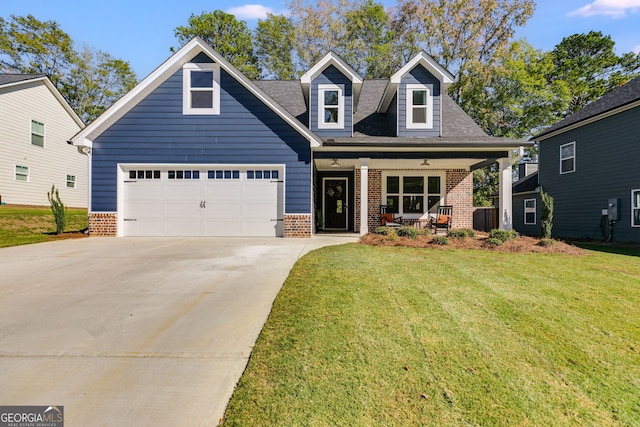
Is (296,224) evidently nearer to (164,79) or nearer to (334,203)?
(334,203)

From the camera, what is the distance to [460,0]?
21047mm

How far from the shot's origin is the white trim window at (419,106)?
11641mm

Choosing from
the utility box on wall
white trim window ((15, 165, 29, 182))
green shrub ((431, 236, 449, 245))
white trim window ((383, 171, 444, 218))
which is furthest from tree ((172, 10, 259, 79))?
the utility box on wall

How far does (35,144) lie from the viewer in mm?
17766

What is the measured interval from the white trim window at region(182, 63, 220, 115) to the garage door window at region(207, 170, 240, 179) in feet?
6.38

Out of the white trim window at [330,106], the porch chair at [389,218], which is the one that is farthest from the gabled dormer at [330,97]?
the porch chair at [389,218]

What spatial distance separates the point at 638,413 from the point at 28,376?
4378mm

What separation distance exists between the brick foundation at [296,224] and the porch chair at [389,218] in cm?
336

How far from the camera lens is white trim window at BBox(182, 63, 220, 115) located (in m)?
10.9

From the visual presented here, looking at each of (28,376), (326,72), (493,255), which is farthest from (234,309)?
(326,72)

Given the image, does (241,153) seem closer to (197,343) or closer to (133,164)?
(133,164)

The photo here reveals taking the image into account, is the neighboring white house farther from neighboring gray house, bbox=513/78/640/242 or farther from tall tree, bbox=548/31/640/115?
tall tree, bbox=548/31/640/115

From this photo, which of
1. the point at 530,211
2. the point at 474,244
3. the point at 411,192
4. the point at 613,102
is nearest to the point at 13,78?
the point at 411,192

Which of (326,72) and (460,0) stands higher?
(460,0)
